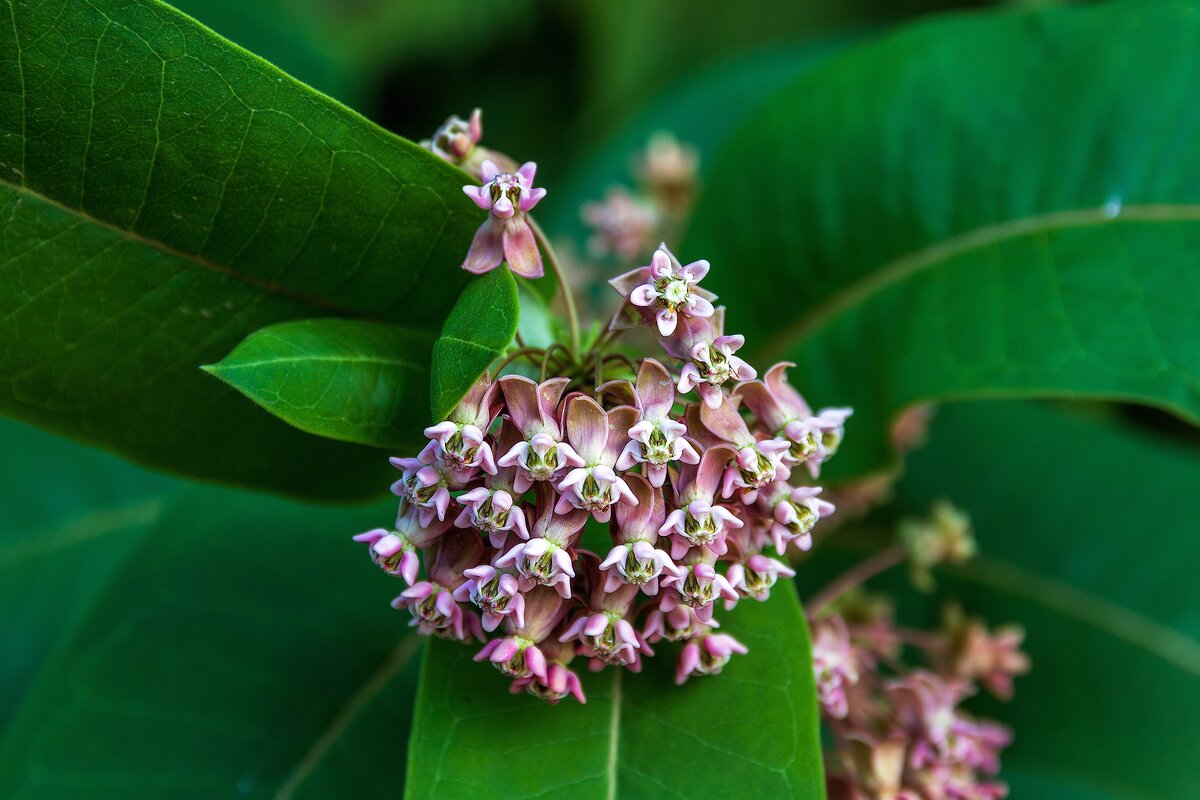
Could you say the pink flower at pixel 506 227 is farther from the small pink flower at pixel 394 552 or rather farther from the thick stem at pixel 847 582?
the thick stem at pixel 847 582

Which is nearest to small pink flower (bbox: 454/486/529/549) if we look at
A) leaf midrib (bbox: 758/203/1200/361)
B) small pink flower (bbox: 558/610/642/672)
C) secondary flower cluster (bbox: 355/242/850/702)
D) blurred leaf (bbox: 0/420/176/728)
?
secondary flower cluster (bbox: 355/242/850/702)

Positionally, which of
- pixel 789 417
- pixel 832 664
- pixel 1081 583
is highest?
pixel 1081 583

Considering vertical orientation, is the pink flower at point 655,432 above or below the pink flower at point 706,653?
above

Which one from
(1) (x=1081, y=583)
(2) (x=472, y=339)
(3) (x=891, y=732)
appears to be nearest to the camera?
(2) (x=472, y=339)

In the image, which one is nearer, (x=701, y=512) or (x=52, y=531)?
(x=701, y=512)

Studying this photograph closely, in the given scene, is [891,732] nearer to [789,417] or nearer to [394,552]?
[789,417]

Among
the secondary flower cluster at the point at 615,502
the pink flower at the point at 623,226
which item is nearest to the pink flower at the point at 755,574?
the secondary flower cluster at the point at 615,502

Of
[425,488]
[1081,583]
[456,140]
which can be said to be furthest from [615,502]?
[1081,583]

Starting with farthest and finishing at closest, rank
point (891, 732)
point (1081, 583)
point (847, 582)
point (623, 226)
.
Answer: point (1081, 583) → point (623, 226) → point (847, 582) → point (891, 732)
